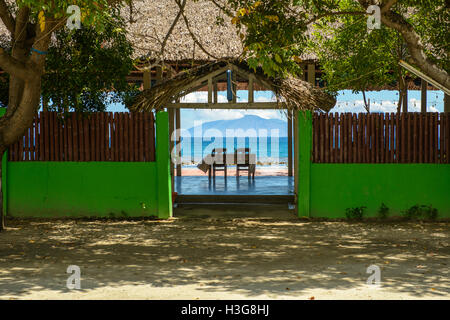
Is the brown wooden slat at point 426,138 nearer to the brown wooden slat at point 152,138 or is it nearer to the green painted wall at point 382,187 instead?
the green painted wall at point 382,187

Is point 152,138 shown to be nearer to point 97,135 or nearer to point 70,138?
point 97,135

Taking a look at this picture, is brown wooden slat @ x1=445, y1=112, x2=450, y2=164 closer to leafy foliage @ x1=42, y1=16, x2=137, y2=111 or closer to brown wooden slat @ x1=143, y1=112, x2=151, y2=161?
brown wooden slat @ x1=143, y1=112, x2=151, y2=161

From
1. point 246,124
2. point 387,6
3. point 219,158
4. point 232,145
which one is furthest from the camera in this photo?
point 246,124

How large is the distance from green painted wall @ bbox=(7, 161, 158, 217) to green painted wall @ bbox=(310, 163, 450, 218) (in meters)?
3.18

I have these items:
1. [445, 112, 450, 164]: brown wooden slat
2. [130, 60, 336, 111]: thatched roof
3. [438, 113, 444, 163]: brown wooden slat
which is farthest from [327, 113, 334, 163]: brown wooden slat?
[445, 112, 450, 164]: brown wooden slat

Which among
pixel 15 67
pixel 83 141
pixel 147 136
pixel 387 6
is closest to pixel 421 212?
pixel 387 6

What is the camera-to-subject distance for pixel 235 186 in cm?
1421

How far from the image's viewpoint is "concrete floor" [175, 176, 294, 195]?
13.0 meters

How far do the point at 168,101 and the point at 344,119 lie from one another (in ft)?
10.8

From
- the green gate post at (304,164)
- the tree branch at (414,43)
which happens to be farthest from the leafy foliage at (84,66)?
the tree branch at (414,43)

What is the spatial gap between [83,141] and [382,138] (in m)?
5.42

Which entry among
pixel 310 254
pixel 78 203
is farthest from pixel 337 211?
pixel 78 203
